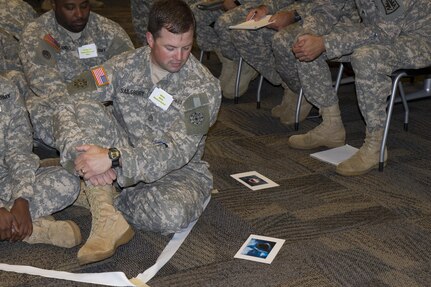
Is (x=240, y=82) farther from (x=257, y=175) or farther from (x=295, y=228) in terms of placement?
(x=295, y=228)

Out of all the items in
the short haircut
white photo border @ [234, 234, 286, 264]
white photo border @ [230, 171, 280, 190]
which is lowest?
white photo border @ [230, 171, 280, 190]

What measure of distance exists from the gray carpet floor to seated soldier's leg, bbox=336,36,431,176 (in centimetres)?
9

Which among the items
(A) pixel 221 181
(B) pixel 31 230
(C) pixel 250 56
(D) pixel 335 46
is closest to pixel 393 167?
(D) pixel 335 46

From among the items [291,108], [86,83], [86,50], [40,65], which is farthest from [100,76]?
[291,108]

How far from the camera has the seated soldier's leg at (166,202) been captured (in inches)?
113

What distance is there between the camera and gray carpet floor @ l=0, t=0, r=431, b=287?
8.63 feet

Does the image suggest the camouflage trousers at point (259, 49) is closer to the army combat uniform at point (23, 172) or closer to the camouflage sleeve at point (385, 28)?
the camouflage sleeve at point (385, 28)

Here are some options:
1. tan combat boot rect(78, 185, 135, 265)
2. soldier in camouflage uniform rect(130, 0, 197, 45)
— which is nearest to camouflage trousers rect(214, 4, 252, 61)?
soldier in camouflage uniform rect(130, 0, 197, 45)

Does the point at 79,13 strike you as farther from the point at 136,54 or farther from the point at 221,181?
the point at 221,181

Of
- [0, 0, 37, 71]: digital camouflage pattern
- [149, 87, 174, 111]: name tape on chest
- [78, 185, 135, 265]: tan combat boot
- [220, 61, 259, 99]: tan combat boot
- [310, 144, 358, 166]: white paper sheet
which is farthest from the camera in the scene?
[220, 61, 259, 99]: tan combat boot

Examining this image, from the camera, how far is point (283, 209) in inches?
129

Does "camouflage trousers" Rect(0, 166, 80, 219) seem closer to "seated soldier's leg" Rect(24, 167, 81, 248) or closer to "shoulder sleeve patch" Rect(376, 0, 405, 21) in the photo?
"seated soldier's leg" Rect(24, 167, 81, 248)

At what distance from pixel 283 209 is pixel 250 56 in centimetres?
187

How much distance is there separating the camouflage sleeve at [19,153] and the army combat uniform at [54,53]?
0.45 m
